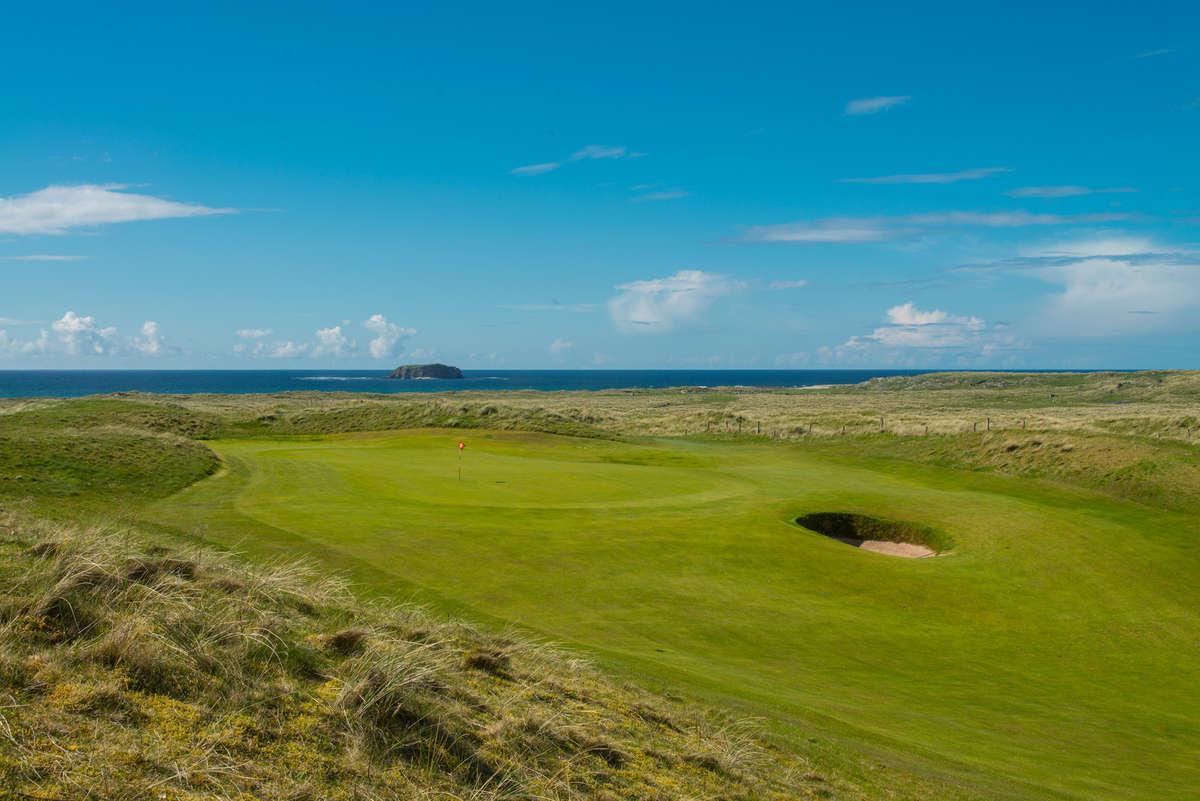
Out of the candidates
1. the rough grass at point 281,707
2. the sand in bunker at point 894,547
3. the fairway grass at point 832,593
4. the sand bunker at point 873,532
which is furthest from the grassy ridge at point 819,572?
the sand in bunker at point 894,547

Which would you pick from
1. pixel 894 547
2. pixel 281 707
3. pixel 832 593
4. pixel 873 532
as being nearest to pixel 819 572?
pixel 832 593

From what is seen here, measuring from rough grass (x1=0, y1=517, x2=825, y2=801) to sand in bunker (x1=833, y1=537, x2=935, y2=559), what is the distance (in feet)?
57.4

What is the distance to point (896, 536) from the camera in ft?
81.3

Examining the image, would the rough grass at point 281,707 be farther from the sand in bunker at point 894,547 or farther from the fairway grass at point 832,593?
the sand in bunker at point 894,547

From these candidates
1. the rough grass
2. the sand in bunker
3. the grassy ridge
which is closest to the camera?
the rough grass

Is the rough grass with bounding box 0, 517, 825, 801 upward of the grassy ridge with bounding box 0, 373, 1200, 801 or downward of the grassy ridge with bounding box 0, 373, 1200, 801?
upward

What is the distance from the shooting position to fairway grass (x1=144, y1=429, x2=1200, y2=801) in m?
10.3

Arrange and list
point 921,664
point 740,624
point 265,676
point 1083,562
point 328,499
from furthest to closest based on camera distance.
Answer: point 328,499
point 1083,562
point 740,624
point 921,664
point 265,676

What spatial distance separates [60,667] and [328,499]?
17.8m

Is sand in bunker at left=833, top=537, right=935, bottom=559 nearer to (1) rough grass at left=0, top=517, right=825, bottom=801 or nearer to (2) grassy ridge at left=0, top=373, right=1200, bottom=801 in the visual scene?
(2) grassy ridge at left=0, top=373, right=1200, bottom=801

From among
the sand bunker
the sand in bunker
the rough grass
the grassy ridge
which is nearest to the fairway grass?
the grassy ridge

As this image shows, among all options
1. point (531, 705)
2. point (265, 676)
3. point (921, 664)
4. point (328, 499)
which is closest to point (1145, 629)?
point (921, 664)

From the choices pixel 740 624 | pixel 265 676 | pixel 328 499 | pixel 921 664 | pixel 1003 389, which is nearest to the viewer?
pixel 265 676

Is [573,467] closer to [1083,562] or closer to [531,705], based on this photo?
[1083,562]
